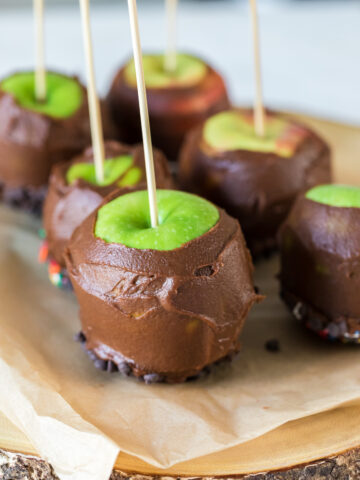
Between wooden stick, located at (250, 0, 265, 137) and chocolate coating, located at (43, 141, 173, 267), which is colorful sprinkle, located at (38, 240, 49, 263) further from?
wooden stick, located at (250, 0, 265, 137)

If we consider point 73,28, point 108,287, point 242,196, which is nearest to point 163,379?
point 108,287

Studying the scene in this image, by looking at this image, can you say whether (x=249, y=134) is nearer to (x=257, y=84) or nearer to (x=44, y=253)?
(x=257, y=84)

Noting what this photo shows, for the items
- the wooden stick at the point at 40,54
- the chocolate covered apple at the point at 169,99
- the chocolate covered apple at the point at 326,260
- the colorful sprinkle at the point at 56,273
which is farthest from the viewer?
the chocolate covered apple at the point at 169,99

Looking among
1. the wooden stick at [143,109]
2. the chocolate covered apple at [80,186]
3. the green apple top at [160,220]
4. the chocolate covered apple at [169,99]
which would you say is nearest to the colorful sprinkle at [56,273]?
the chocolate covered apple at [80,186]

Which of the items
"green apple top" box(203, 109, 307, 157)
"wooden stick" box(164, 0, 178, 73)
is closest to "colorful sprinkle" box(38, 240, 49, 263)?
"green apple top" box(203, 109, 307, 157)

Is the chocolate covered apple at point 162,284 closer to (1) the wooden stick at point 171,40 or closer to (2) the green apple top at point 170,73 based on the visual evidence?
(2) the green apple top at point 170,73

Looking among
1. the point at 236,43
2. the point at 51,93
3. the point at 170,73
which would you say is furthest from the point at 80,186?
the point at 236,43

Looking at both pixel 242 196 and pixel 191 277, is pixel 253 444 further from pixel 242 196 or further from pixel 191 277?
pixel 242 196
